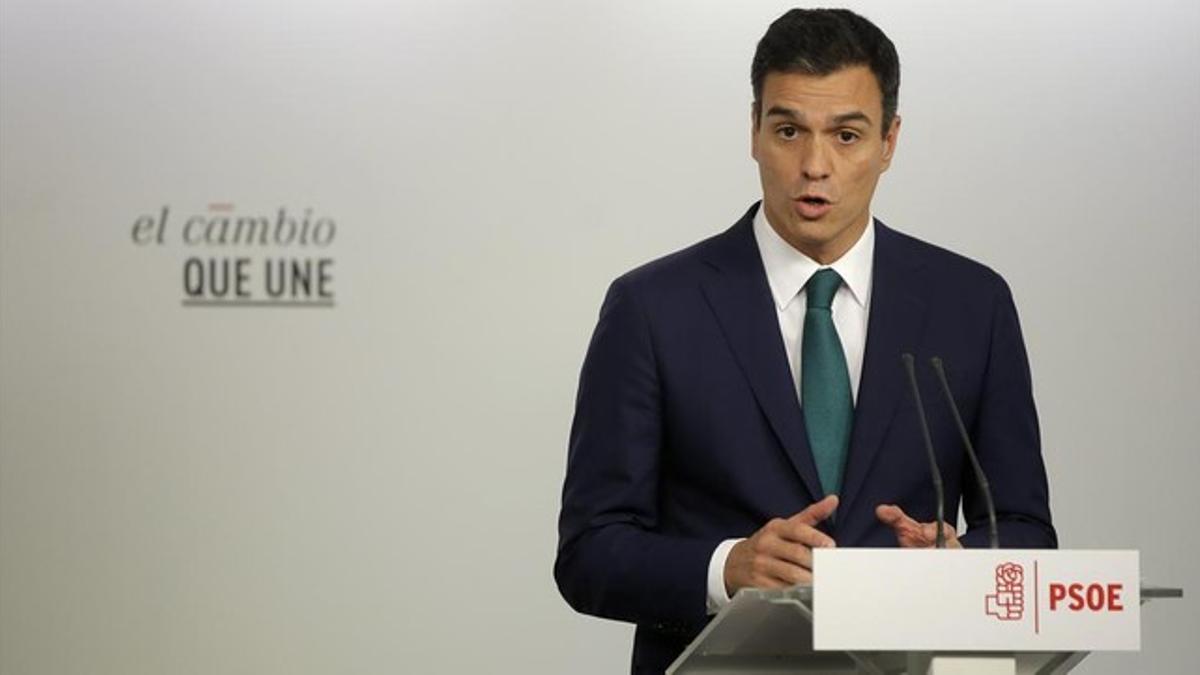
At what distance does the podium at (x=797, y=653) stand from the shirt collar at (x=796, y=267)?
22.5 inches

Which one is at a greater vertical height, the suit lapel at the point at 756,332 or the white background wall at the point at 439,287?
the white background wall at the point at 439,287

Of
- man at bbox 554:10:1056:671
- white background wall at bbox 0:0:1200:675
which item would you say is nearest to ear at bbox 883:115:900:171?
man at bbox 554:10:1056:671

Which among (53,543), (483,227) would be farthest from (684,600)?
(53,543)

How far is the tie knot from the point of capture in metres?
3.03

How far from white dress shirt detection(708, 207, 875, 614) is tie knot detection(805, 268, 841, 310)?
0.01 meters

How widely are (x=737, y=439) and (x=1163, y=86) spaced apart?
257 centimetres

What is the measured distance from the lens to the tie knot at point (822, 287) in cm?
303

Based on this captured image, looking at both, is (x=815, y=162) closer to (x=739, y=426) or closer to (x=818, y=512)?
(x=739, y=426)

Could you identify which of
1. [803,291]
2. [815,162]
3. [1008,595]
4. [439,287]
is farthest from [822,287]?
[439,287]

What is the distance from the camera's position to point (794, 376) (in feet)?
9.82

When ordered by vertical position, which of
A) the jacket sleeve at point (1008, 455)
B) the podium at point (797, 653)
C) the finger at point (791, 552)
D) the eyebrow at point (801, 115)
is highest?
the eyebrow at point (801, 115)

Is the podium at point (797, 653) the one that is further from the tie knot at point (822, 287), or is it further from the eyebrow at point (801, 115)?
the eyebrow at point (801, 115)

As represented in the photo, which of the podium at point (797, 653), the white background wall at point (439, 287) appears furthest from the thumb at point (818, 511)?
the white background wall at point (439, 287)

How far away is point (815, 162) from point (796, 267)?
5.7 inches
